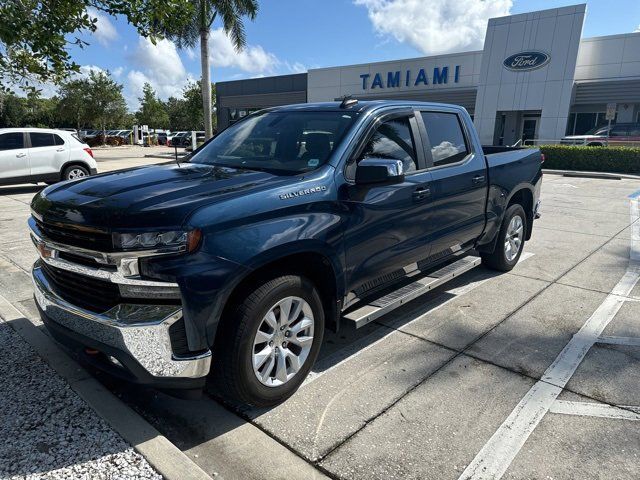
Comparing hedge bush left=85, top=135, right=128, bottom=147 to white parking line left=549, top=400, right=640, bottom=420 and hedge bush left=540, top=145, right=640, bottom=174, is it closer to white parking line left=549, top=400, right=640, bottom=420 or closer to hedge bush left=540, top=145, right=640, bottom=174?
hedge bush left=540, top=145, right=640, bottom=174

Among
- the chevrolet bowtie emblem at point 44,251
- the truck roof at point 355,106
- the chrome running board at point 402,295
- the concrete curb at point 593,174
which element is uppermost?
the truck roof at point 355,106

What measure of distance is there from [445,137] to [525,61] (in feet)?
81.0

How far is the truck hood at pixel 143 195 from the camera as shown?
2521mm

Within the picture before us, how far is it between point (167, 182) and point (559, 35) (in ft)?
88.6

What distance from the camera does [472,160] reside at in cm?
478

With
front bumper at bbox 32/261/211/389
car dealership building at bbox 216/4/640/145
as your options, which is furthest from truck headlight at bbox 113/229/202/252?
car dealership building at bbox 216/4/640/145

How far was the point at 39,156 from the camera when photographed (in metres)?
12.1

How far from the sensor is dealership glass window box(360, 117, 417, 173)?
3.66 metres

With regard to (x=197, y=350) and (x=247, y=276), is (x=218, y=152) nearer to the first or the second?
(x=247, y=276)

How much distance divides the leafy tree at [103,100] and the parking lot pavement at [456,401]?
137ft

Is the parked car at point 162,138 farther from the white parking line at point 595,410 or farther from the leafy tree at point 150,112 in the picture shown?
the white parking line at point 595,410

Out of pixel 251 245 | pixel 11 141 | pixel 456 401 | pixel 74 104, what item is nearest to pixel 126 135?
pixel 74 104

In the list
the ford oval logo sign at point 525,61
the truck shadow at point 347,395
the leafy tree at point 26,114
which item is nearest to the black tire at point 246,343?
the truck shadow at point 347,395

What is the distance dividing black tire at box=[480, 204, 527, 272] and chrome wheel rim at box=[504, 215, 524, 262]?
0.03m
